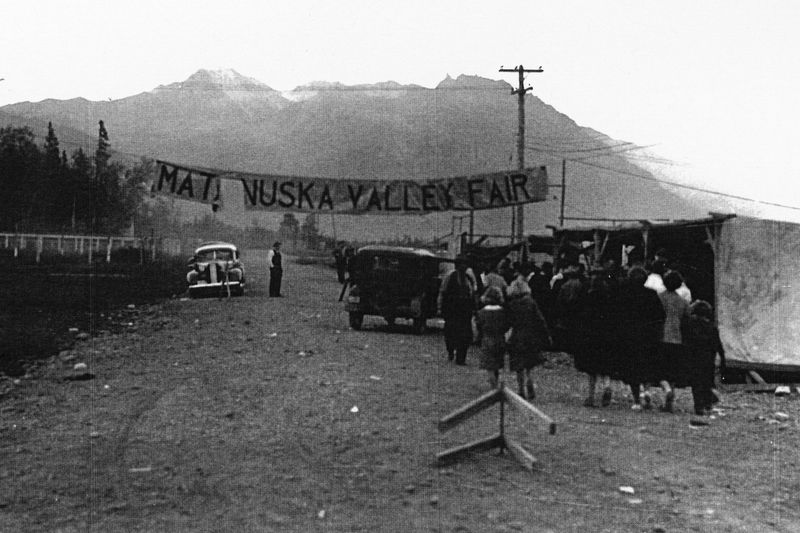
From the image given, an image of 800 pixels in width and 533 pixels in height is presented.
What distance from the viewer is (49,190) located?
7331 centimetres

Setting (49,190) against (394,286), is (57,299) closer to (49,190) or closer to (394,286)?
(394,286)

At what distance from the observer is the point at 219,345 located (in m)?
14.8

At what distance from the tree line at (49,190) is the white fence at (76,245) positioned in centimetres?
410

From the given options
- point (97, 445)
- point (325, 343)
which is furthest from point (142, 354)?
point (97, 445)

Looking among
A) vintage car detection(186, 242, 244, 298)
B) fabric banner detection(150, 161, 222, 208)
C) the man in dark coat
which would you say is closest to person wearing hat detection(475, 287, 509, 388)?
the man in dark coat

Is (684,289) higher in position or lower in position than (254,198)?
lower

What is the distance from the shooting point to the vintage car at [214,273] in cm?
2630

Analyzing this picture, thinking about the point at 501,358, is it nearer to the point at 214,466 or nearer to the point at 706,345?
the point at 706,345

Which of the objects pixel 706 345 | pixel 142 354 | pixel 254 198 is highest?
pixel 254 198

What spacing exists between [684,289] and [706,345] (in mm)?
1156

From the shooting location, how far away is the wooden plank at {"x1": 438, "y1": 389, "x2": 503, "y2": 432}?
690 cm

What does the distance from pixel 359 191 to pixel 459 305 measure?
252cm

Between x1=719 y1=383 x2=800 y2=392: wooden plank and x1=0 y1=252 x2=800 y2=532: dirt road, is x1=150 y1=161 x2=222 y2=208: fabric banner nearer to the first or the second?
x1=0 y1=252 x2=800 y2=532: dirt road

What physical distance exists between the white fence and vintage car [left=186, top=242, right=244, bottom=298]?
24.8 meters
